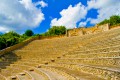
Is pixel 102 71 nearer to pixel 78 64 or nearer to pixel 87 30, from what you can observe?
pixel 78 64

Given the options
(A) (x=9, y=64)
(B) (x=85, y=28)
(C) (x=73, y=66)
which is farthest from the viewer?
(B) (x=85, y=28)

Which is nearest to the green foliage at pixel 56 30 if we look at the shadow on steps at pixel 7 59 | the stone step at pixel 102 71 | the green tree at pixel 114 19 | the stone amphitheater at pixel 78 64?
the green tree at pixel 114 19

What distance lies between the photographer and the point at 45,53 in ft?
58.1

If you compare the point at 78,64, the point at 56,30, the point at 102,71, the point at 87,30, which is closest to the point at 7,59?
the point at 78,64

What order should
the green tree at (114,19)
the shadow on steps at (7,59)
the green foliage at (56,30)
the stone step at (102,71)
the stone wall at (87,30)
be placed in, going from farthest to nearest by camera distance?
the green foliage at (56,30), the green tree at (114,19), the stone wall at (87,30), the shadow on steps at (7,59), the stone step at (102,71)

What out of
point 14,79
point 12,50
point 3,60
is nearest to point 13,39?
point 12,50

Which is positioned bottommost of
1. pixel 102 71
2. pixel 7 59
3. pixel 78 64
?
pixel 102 71

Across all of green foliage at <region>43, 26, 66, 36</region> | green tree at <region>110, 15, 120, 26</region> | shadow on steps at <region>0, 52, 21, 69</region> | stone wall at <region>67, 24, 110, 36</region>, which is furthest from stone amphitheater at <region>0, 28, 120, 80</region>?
green tree at <region>110, 15, 120, 26</region>

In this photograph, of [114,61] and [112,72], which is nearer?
Answer: [112,72]

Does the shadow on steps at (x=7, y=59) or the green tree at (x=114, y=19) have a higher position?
the green tree at (x=114, y=19)

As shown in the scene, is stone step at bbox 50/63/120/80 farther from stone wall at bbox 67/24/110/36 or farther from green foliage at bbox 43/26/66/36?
green foliage at bbox 43/26/66/36

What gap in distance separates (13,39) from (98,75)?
2746 cm

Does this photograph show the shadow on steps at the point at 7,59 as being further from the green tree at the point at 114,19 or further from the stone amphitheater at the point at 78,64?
the green tree at the point at 114,19

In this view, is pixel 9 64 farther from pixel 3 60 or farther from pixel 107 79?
pixel 107 79
